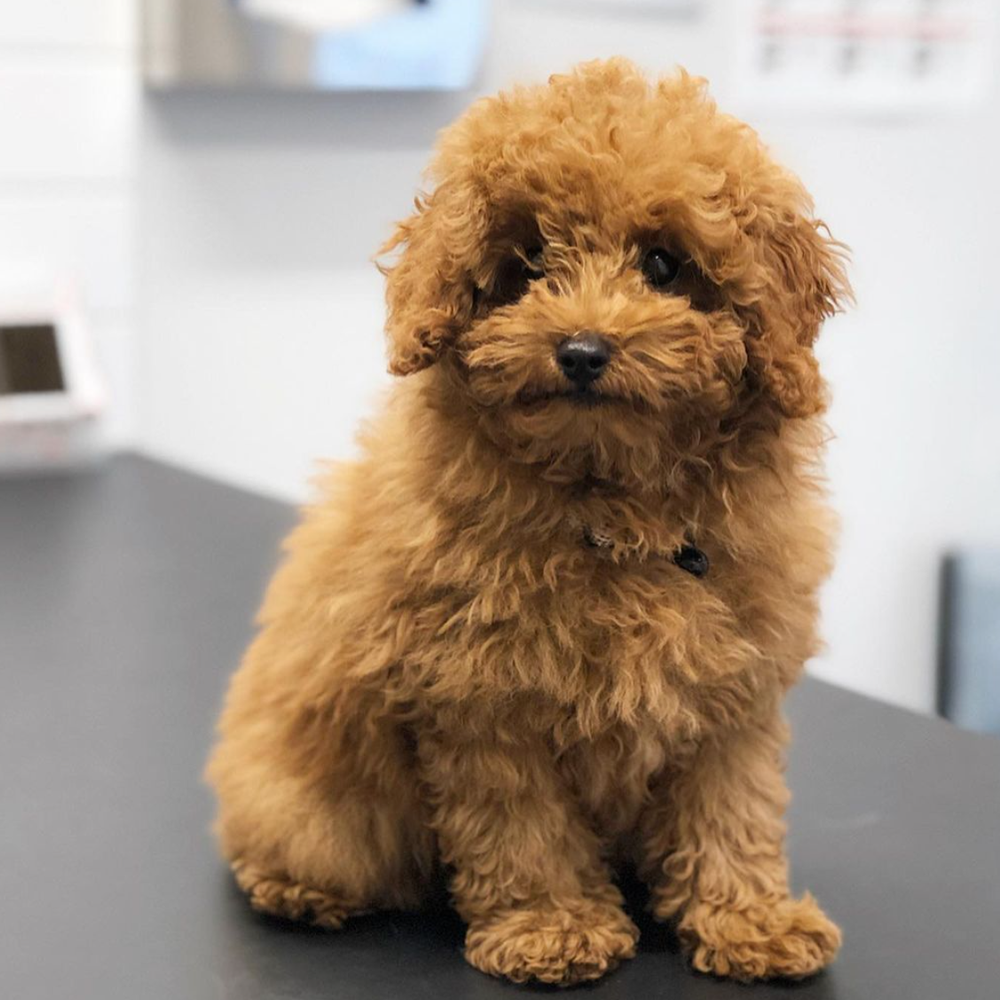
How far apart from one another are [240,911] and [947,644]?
158 centimetres

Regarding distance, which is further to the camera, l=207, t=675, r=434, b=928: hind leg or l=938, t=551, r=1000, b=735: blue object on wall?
l=938, t=551, r=1000, b=735: blue object on wall

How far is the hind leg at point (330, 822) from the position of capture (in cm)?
96

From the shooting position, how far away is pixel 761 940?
35.9 inches

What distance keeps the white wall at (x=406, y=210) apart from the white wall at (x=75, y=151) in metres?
0.04

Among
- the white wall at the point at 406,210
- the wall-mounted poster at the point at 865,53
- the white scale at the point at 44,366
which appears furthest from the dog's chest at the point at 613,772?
the wall-mounted poster at the point at 865,53

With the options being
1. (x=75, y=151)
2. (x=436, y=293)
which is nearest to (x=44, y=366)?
(x=75, y=151)

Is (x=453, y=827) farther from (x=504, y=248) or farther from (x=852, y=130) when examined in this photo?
(x=852, y=130)

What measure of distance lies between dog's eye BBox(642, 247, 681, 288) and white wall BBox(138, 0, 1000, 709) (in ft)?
3.48

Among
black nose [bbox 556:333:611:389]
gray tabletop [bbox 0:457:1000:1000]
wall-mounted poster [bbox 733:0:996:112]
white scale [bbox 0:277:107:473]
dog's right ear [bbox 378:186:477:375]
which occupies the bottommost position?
gray tabletop [bbox 0:457:1000:1000]

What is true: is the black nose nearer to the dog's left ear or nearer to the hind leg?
the dog's left ear

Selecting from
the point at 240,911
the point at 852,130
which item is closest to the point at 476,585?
the point at 240,911

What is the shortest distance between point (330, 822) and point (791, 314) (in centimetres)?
41

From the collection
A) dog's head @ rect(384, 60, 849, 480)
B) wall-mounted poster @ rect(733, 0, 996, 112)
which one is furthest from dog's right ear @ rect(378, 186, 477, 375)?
wall-mounted poster @ rect(733, 0, 996, 112)

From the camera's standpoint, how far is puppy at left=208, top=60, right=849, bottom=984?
2.64 feet
